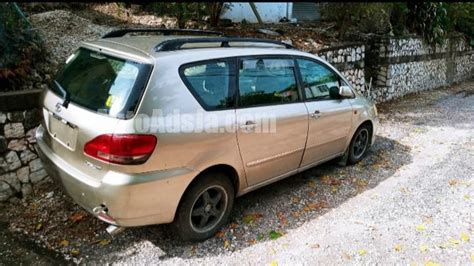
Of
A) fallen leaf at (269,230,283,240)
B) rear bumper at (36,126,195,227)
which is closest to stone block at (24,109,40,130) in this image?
rear bumper at (36,126,195,227)

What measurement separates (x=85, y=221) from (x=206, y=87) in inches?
69.5

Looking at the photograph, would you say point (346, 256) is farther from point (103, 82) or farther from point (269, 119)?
point (103, 82)

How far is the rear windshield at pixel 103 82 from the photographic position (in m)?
2.56

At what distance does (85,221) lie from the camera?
338cm

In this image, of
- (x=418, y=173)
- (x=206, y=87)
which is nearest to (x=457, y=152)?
(x=418, y=173)

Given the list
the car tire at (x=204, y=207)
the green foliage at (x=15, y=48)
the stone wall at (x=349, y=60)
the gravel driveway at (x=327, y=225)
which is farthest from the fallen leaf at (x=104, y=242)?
the stone wall at (x=349, y=60)

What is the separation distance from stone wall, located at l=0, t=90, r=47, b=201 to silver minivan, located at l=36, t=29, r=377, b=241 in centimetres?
52

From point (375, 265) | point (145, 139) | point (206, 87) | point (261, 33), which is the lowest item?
Answer: point (375, 265)

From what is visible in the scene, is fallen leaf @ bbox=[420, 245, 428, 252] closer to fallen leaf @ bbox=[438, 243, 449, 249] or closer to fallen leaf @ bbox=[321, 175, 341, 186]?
fallen leaf @ bbox=[438, 243, 449, 249]

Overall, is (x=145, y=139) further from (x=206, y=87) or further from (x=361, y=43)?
(x=361, y=43)

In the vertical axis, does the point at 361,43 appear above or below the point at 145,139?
above

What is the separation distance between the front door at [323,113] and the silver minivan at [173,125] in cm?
8

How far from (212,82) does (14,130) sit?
2160 mm

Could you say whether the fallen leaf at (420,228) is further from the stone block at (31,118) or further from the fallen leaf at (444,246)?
the stone block at (31,118)
